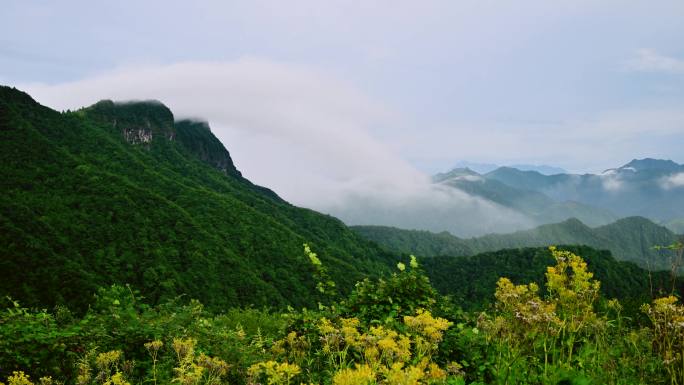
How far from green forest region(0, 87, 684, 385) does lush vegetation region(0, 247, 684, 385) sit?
3cm

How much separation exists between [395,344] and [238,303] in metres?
104

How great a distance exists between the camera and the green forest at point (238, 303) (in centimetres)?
435

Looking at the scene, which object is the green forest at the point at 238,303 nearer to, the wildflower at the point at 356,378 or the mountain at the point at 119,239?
the wildflower at the point at 356,378

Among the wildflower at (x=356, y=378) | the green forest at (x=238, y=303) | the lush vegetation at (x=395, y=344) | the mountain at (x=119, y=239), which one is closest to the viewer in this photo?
the wildflower at (x=356, y=378)

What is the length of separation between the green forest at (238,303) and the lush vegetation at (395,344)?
3 centimetres

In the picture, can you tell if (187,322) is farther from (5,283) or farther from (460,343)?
(5,283)

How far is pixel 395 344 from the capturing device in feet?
11.2

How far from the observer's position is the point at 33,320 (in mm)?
7133

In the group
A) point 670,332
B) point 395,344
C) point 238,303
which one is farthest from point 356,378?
point 238,303

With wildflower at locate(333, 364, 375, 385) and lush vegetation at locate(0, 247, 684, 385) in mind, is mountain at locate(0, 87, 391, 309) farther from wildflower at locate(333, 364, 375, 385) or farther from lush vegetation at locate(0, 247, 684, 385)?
wildflower at locate(333, 364, 375, 385)

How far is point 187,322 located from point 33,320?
2.51m

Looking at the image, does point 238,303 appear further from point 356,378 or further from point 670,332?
point 356,378

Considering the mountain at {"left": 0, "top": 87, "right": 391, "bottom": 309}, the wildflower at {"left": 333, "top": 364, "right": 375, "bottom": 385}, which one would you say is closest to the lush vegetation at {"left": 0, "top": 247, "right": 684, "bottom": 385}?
the wildflower at {"left": 333, "top": 364, "right": 375, "bottom": 385}

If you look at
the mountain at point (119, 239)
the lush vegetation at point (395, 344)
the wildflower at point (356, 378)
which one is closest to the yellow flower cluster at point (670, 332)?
the lush vegetation at point (395, 344)
